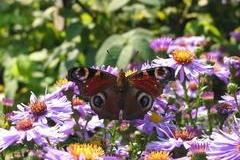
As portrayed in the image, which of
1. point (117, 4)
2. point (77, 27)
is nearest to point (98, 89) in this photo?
point (117, 4)

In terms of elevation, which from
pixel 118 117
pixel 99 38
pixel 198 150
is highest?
pixel 99 38

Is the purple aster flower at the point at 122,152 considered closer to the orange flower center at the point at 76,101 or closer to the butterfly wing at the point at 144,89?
the butterfly wing at the point at 144,89

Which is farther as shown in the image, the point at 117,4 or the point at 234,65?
the point at 117,4

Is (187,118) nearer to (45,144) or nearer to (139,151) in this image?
(139,151)

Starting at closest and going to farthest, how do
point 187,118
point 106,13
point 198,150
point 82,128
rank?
point 198,150
point 82,128
point 187,118
point 106,13

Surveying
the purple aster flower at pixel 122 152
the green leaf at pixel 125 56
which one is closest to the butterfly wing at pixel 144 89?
the purple aster flower at pixel 122 152

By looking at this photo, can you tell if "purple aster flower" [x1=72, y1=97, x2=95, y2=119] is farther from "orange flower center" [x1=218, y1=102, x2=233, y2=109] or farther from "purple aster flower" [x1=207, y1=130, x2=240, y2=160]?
"purple aster flower" [x1=207, y1=130, x2=240, y2=160]

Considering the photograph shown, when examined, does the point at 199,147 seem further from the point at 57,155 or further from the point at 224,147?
the point at 57,155

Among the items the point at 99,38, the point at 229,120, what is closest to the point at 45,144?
the point at 229,120
